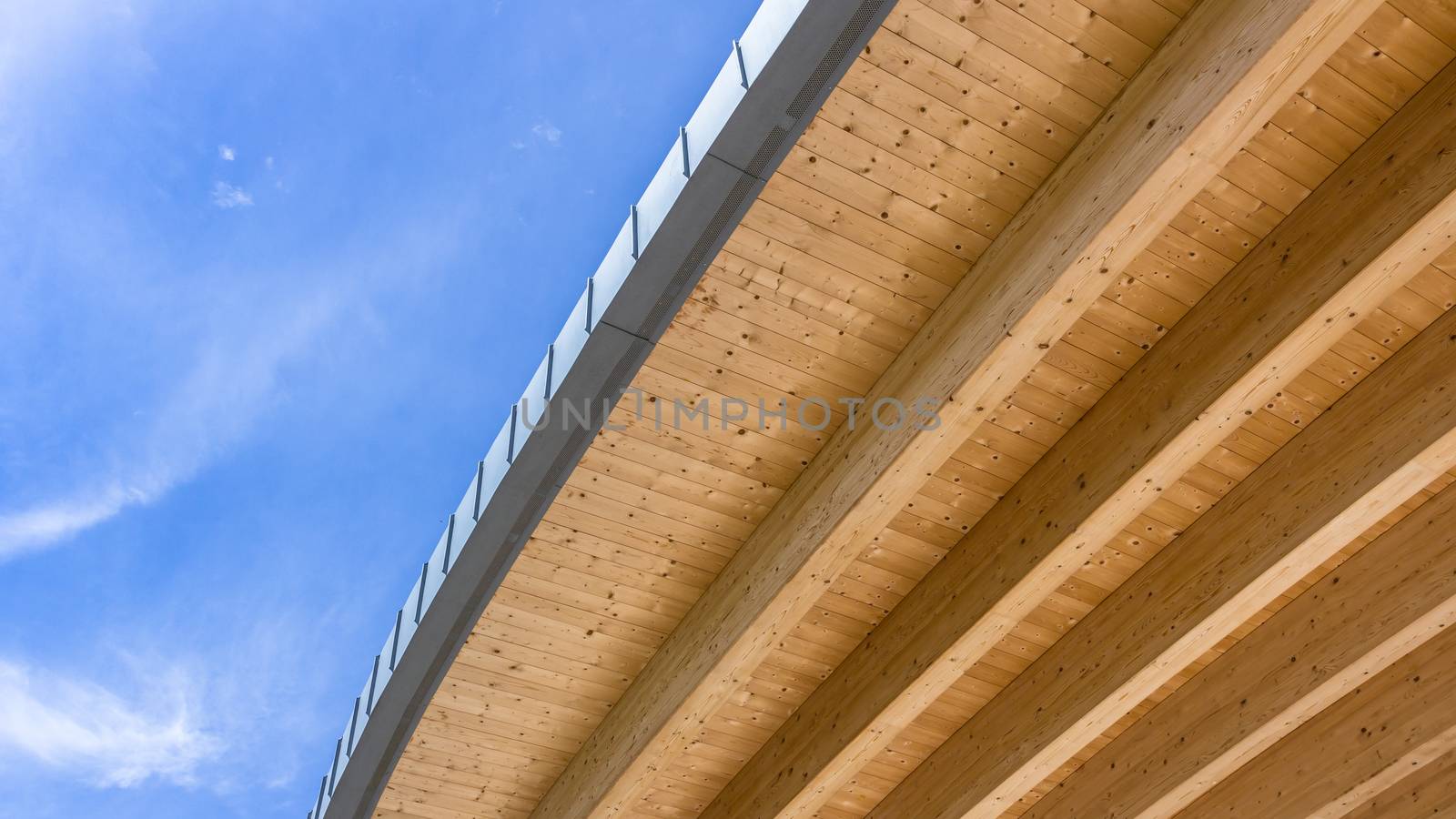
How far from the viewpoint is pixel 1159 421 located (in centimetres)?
435

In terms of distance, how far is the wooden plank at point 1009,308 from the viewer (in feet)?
11.0

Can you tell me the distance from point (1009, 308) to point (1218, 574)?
1.79 metres

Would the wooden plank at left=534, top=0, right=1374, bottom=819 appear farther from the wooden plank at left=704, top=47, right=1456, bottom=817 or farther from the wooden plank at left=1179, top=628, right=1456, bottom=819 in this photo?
the wooden plank at left=1179, top=628, right=1456, bottom=819

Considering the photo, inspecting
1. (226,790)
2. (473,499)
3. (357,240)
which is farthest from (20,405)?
(473,499)

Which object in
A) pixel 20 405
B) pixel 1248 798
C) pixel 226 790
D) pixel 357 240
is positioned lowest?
pixel 1248 798

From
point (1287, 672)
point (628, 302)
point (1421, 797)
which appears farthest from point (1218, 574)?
point (628, 302)

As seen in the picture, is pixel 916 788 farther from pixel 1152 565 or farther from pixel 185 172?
pixel 185 172

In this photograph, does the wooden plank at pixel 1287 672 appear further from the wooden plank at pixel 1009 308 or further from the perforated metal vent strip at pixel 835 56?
the perforated metal vent strip at pixel 835 56

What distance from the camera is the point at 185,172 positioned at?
67.5 m

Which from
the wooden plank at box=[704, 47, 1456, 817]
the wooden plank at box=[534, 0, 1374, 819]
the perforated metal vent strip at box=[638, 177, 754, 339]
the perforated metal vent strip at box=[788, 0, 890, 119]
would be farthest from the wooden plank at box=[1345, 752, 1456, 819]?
the perforated metal vent strip at box=[788, 0, 890, 119]

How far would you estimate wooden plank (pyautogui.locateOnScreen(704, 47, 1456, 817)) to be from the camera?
3758 mm

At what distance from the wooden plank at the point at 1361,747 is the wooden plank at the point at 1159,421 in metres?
1.45

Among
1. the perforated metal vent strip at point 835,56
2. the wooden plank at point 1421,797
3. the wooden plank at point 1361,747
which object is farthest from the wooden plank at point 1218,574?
the perforated metal vent strip at point 835,56

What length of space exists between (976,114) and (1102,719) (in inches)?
118
